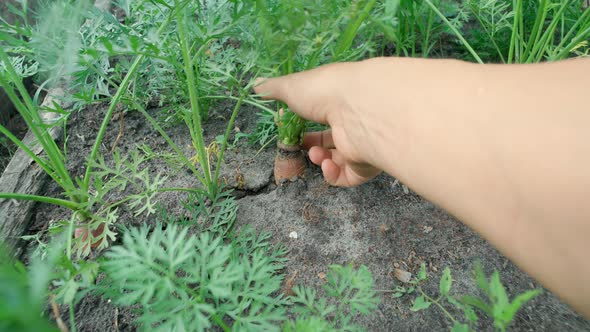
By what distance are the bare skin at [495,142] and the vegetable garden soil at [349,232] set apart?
1.06 feet

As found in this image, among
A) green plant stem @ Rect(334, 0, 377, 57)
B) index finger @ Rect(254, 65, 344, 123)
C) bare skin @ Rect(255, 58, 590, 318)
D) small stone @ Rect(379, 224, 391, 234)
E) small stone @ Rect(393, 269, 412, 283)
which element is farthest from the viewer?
small stone @ Rect(379, 224, 391, 234)

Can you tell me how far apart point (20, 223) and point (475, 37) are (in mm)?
1666

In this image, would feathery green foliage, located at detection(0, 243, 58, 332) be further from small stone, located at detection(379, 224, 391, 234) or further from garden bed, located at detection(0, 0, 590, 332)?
small stone, located at detection(379, 224, 391, 234)

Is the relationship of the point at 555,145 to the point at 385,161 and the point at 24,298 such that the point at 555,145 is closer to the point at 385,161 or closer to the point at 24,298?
the point at 385,161

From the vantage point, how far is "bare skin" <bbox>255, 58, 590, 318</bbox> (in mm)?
567

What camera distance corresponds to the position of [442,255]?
1046 mm

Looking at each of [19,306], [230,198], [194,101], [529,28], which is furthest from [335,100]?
[529,28]

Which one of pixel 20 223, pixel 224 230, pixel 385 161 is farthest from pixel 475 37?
pixel 20 223

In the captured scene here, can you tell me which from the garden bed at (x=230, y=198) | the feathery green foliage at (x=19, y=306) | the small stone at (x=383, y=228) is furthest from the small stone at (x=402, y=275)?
the feathery green foliage at (x=19, y=306)

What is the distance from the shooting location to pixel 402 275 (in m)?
1.00

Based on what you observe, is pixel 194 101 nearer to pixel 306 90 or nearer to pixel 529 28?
pixel 306 90

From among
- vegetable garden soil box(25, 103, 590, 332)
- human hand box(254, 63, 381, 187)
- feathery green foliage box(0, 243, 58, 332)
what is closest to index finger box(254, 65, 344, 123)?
→ human hand box(254, 63, 381, 187)

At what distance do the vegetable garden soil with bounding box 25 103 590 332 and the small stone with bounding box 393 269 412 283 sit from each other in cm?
1

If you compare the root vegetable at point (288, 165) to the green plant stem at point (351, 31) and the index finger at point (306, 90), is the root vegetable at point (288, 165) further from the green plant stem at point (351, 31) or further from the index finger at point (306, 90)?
the green plant stem at point (351, 31)
